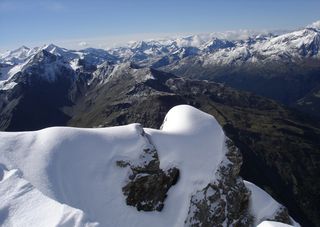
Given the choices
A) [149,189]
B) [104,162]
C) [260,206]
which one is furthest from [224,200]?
[104,162]

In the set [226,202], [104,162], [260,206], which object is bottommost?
[260,206]

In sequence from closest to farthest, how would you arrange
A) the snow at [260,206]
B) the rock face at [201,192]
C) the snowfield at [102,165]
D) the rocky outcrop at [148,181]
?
the snowfield at [102,165] → the rocky outcrop at [148,181] → the rock face at [201,192] → the snow at [260,206]

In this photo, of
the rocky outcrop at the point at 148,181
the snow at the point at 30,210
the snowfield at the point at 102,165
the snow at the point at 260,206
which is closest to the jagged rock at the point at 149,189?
the rocky outcrop at the point at 148,181

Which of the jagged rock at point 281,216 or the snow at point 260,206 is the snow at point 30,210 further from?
the jagged rock at point 281,216

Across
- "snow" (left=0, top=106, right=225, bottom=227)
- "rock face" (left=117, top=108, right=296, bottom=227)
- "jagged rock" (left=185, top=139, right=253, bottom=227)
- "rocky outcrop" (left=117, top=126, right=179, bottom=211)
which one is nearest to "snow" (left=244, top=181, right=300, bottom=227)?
"rock face" (left=117, top=108, right=296, bottom=227)

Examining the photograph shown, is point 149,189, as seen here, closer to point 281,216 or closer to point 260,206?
point 260,206

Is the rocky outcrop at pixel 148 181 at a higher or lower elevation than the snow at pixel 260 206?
higher

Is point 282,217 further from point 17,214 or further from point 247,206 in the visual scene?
point 17,214

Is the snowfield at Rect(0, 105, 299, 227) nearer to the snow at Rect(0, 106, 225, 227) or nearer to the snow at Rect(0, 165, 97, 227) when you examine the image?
the snow at Rect(0, 106, 225, 227)
